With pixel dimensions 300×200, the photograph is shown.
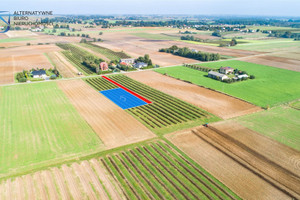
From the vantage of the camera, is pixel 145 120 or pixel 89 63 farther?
pixel 89 63

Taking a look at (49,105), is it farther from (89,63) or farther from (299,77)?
(299,77)

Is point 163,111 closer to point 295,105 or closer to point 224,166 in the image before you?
point 224,166

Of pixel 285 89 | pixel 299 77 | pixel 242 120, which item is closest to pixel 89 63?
pixel 242 120

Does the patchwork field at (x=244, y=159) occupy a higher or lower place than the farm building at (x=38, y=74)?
lower

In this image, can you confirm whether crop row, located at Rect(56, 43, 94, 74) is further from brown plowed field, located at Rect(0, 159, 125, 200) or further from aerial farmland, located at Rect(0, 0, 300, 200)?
brown plowed field, located at Rect(0, 159, 125, 200)

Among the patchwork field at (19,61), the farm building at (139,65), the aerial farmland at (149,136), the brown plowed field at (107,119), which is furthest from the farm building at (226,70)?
the patchwork field at (19,61)

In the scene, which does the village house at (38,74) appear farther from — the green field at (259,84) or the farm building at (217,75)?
the farm building at (217,75)
